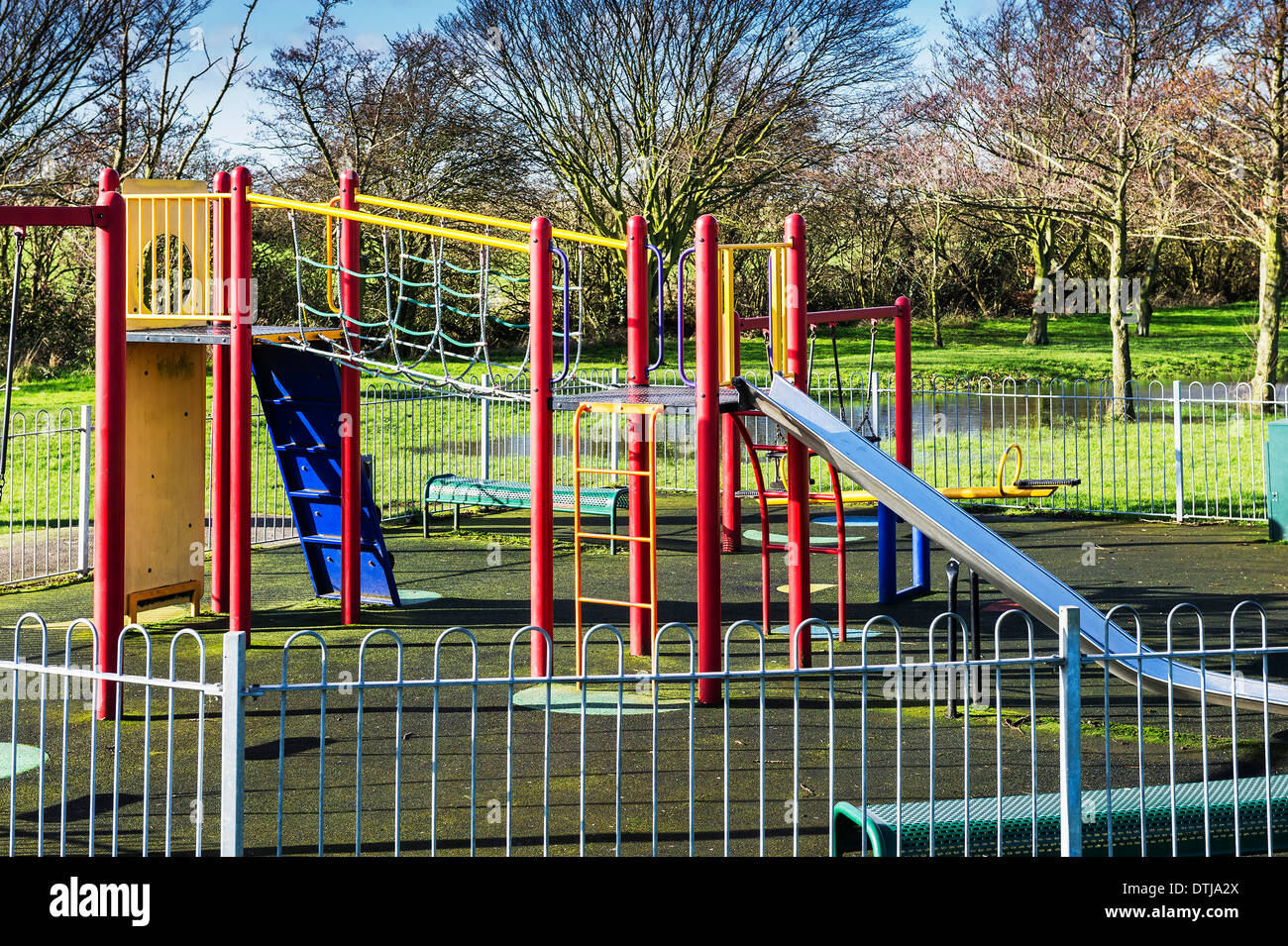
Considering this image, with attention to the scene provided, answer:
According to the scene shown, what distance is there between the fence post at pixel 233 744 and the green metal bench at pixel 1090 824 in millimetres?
2216

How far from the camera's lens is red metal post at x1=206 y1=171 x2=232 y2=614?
9625 millimetres

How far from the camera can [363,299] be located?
28156 mm

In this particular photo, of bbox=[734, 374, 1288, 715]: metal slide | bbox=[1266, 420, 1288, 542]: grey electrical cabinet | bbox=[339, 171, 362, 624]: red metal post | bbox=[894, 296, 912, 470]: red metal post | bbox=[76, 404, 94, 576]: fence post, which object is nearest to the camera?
bbox=[734, 374, 1288, 715]: metal slide

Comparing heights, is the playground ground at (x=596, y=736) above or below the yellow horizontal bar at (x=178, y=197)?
below

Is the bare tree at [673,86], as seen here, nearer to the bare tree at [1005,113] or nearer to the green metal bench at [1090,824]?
the bare tree at [1005,113]

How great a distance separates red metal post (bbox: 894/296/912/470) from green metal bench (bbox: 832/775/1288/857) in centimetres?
543

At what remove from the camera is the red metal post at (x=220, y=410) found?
9625 millimetres

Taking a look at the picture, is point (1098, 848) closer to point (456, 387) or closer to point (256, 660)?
point (456, 387)

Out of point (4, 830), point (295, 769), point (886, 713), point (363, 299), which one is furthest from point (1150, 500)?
point (363, 299)

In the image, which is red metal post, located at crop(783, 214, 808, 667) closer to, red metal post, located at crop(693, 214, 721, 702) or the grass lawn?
red metal post, located at crop(693, 214, 721, 702)

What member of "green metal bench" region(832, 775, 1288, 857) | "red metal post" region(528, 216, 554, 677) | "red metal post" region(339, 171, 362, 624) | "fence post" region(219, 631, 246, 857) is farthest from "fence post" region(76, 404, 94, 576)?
"green metal bench" region(832, 775, 1288, 857)

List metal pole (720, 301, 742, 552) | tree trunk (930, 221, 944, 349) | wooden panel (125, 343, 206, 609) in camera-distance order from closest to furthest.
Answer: wooden panel (125, 343, 206, 609)
metal pole (720, 301, 742, 552)
tree trunk (930, 221, 944, 349)

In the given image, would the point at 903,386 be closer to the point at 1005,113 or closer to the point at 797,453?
the point at 797,453

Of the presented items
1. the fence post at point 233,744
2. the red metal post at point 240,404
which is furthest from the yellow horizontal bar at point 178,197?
the fence post at point 233,744
